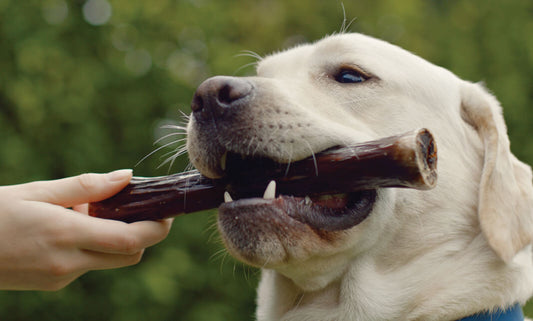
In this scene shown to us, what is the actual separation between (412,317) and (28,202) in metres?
1.85

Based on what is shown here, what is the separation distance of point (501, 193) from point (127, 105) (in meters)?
4.56

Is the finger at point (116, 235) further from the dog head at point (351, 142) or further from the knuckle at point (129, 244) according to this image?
the dog head at point (351, 142)

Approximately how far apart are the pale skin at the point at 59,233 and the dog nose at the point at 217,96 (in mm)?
458

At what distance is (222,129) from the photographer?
2.45 meters

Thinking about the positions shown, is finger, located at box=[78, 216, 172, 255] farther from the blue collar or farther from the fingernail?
the blue collar

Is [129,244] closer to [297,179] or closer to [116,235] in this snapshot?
[116,235]

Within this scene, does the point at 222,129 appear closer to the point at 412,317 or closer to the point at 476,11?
the point at 412,317

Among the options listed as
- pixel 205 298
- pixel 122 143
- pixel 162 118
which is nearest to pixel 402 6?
pixel 162 118

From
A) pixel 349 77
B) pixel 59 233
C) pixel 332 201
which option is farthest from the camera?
pixel 349 77

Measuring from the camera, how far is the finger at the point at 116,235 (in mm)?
2328

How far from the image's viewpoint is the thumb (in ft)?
7.96

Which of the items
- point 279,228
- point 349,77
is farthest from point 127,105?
point 279,228

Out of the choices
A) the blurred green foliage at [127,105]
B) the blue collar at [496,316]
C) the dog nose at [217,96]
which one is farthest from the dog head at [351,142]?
the blurred green foliage at [127,105]

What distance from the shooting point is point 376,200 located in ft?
8.57
